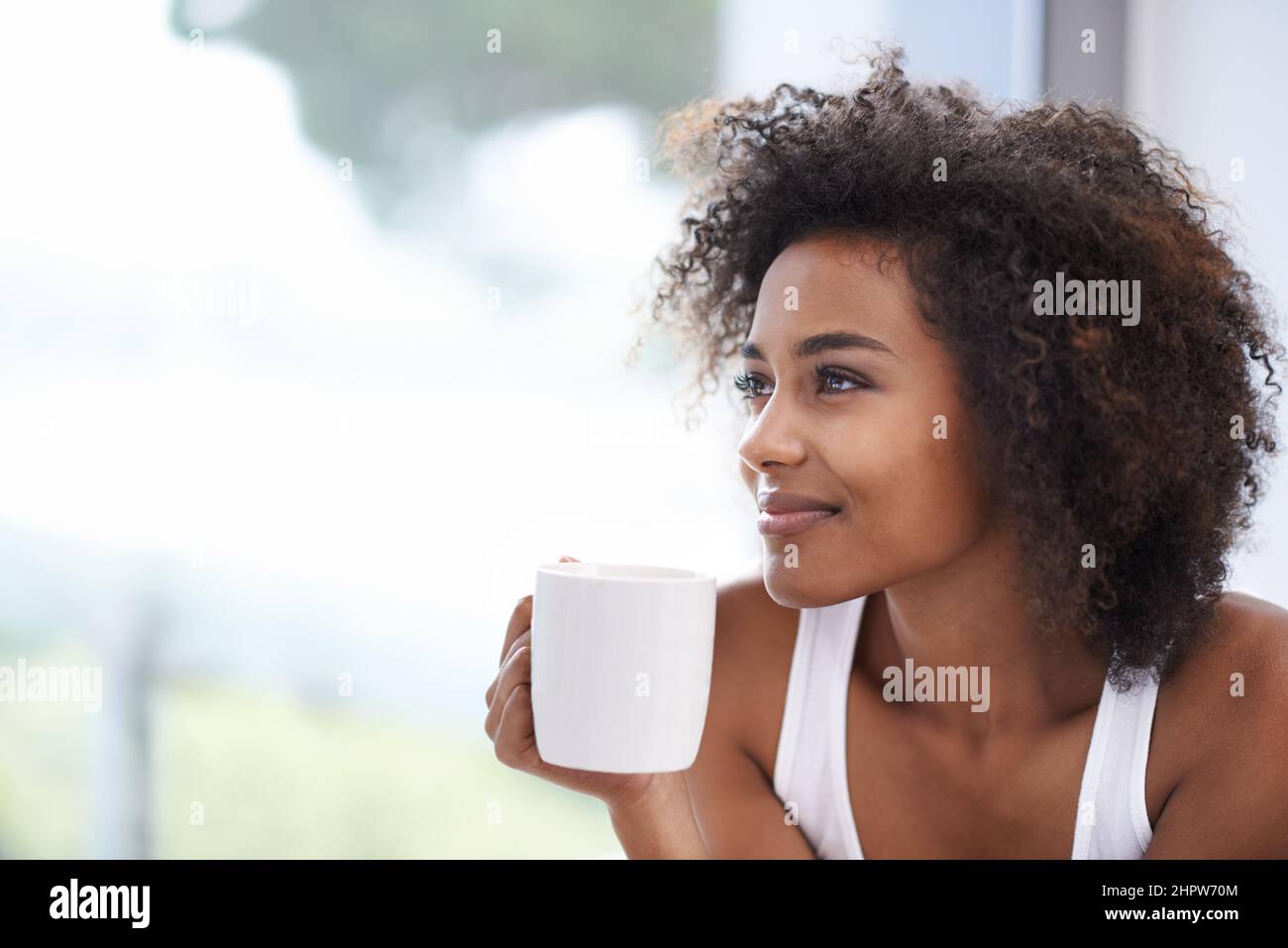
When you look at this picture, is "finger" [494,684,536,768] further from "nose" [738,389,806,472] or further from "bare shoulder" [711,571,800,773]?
"bare shoulder" [711,571,800,773]

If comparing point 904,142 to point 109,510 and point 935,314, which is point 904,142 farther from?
point 109,510

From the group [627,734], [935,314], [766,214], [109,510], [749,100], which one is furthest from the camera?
[109,510]

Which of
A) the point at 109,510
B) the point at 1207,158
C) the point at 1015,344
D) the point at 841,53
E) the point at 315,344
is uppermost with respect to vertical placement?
the point at 841,53

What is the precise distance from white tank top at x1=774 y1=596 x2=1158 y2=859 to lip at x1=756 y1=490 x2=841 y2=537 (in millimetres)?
204

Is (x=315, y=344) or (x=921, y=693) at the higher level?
(x=315, y=344)

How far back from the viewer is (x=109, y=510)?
1724 millimetres

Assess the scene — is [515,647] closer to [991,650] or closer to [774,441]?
[774,441]

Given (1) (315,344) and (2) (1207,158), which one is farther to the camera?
(1) (315,344)

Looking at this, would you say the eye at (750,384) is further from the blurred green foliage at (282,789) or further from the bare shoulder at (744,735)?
the blurred green foliage at (282,789)

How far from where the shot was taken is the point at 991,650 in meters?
1.19

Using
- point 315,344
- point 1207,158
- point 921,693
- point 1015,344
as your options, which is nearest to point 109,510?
point 315,344

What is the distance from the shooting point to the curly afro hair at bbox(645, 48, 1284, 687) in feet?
3.33

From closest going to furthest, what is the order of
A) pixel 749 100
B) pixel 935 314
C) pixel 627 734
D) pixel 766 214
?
pixel 627 734 < pixel 935 314 < pixel 766 214 < pixel 749 100
